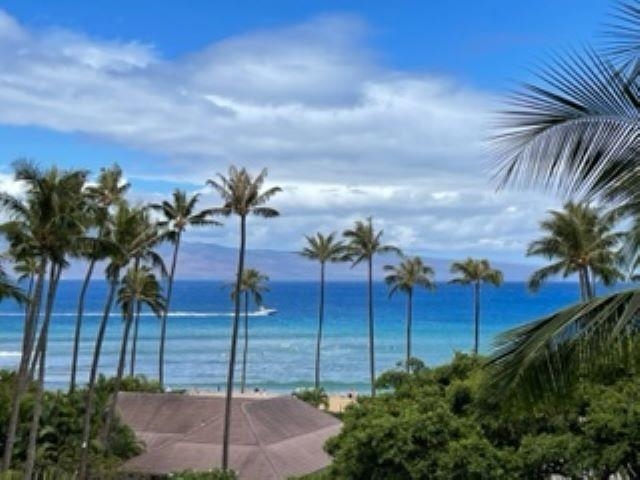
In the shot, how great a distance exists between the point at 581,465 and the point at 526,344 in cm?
871

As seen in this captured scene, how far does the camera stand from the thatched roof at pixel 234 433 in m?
25.1

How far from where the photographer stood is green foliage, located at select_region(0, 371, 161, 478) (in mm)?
26172

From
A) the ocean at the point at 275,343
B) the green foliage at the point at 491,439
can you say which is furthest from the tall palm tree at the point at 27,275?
the ocean at the point at 275,343

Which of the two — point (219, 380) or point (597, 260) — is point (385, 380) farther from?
point (219, 380)

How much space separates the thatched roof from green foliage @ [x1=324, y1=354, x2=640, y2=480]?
9.71 meters

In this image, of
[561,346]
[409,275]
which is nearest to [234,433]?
[561,346]

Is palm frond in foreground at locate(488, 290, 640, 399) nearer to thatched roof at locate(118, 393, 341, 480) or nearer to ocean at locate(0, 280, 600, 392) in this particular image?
thatched roof at locate(118, 393, 341, 480)

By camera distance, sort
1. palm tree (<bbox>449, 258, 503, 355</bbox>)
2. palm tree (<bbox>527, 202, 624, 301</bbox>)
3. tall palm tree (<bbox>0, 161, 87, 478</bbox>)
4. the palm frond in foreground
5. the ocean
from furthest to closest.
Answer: the ocean < palm tree (<bbox>449, 258, 503, 355</bbox>) < palm tree (<bbox>527, 202, 624, 301</bbox>) < tall palm tree (<bbox>0, 161, 87, 478</bbox>) < the palm frond in foreground

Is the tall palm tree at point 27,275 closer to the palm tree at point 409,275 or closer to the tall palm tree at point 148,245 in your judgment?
the tall palm tree at point 148,245

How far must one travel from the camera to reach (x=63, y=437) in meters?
28.1

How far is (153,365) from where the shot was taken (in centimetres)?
8288

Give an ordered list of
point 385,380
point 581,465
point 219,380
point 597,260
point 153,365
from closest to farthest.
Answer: point 581,465
point 385,380
point 597,260
point 219,380
point 153,365

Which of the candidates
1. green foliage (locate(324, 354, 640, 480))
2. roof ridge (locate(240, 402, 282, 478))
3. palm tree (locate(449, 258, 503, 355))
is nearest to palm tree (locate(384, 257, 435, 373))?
palm tree (locate(449, 258, 503, 355))

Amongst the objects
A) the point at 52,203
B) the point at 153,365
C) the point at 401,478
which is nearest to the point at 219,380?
the point at 153,365
